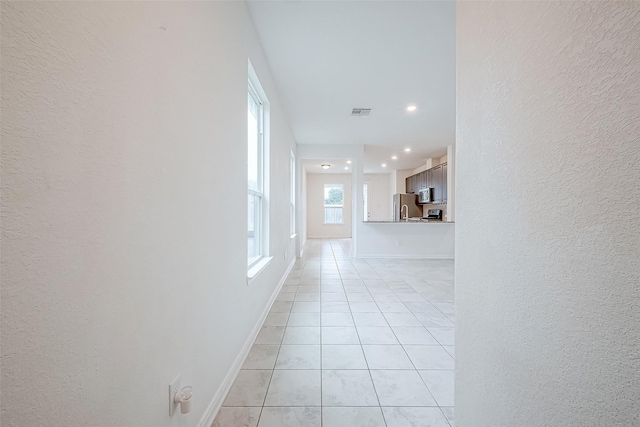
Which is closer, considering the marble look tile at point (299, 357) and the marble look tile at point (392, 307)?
the marble look tile at point (299, 357)

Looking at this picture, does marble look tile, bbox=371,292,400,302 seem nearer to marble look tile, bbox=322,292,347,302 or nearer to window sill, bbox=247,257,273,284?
marble look tile, bbox=322,292,347,302

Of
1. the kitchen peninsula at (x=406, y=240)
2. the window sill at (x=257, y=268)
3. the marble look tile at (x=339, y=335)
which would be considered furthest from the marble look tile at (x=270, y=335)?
the kitchen peninsula at (x=406, y=240)

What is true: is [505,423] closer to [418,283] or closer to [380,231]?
→ [418,283]

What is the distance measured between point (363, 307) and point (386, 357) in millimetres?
1000

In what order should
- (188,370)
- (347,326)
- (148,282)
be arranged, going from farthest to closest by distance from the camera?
(347,326)
(188,370)
(148,282)

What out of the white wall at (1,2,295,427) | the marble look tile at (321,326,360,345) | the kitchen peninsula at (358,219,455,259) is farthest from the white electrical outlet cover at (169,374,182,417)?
the kitchen peninsula at (358,219,455,259)

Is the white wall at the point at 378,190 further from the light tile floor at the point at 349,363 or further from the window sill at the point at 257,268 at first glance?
the window sill at the point at 257,268

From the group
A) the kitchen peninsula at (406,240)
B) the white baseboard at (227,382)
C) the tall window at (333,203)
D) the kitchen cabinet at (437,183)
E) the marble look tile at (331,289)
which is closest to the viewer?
the white baseboard at (227,382)

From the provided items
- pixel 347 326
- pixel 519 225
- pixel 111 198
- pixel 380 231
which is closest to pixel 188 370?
pixel 111 198

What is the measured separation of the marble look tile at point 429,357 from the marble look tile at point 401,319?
0.42 meters

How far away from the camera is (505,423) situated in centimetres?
88

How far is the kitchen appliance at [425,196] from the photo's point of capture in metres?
6.96

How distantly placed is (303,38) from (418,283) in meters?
3.49

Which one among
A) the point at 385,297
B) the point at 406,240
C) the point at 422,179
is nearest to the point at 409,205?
the point at 422,179
